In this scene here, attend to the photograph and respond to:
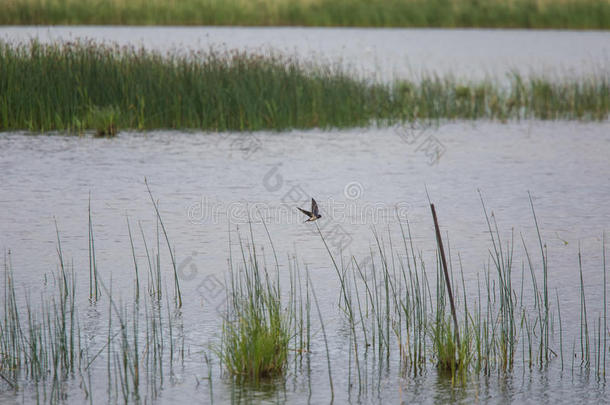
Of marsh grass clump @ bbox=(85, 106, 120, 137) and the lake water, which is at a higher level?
marsh grass clump @ bbox=(85, 106, 120, 137)

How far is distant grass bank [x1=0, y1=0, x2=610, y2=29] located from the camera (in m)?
30.9

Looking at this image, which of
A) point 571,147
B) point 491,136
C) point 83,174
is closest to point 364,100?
point 491,136

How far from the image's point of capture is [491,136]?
1372cm

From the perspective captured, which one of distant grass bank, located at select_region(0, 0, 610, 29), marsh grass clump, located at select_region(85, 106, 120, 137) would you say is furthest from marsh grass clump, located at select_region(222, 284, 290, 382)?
distant grass bank, located at select_region(0, 0, 610, 29)

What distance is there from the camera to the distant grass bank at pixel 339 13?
3094 cm

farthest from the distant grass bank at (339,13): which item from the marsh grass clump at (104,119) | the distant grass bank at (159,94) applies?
the marsh grass clump at (104,119)

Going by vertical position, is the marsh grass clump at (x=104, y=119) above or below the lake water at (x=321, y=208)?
above

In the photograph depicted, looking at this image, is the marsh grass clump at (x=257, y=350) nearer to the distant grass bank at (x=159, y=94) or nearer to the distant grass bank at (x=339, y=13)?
the distant grass bank at (x=159, y=94)

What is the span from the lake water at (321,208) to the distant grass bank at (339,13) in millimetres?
17989

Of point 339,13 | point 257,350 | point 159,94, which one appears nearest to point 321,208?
point 257,350

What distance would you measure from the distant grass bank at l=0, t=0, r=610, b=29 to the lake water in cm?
1799

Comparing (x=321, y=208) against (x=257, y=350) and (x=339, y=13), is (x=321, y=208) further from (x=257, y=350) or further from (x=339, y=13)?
(x=339, y=13)

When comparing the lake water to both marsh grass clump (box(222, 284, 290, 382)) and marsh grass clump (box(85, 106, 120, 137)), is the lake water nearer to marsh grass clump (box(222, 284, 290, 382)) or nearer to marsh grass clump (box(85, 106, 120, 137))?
marsh grass clump (box(222, 284, 290, 382))

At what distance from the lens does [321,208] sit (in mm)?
8469
